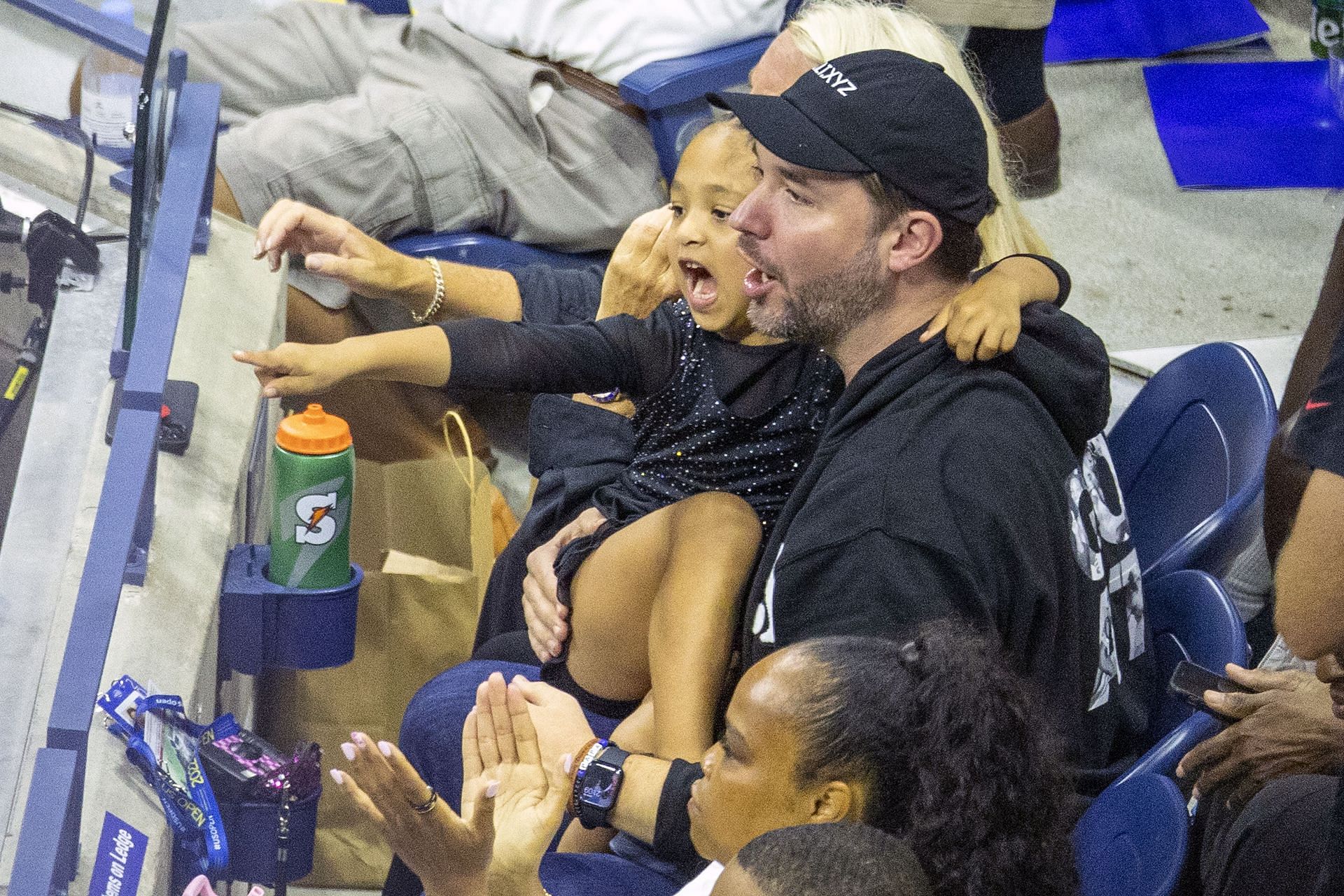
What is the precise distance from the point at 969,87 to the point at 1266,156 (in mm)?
3109

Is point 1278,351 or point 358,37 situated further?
point 1278,351

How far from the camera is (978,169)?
172 cm

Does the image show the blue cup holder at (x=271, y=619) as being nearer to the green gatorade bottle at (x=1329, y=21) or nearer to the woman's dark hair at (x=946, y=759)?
the woman's dark hair at (x=946, y=759)

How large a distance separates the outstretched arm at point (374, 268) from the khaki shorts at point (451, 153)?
320 mm

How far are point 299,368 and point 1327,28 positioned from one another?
9.09ft

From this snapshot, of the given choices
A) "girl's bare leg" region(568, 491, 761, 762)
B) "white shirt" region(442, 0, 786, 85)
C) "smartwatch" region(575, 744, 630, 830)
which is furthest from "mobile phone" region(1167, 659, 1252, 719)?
"white shirt" region(442, 0, 786, 85)

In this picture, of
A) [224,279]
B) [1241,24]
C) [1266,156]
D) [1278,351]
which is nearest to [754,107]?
[224,279]

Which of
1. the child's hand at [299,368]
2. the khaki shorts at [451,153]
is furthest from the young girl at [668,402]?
the khaki shorts at [451,153]

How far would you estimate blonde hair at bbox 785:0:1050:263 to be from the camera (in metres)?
1.99

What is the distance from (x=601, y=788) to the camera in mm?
1616

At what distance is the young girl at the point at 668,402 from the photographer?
179 cm

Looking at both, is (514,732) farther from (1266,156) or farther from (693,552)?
(1266,156)

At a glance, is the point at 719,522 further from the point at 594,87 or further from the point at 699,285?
the point at 594,87

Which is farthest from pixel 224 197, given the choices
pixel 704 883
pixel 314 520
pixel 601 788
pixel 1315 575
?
pixel 1315 575
